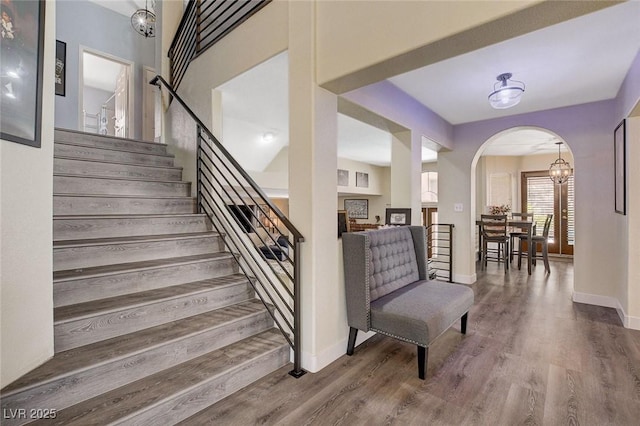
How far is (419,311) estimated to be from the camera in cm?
219

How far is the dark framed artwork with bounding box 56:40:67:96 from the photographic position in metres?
4.58

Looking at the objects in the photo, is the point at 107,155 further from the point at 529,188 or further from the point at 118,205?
the point at 529,188

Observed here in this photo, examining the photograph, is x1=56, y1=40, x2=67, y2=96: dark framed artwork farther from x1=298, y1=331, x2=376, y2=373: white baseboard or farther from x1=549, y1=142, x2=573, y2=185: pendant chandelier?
x1=549, y1=142, x2=573, y2=185: pendant chandelier

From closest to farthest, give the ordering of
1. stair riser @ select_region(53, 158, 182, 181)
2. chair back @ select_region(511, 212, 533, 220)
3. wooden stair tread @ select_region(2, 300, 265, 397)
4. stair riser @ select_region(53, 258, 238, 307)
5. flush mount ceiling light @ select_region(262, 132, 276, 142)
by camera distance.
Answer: wooden stair tread @ select_region(2, 300, 265, 397) → stair riser @ select_region(53, 258, 238, 307) → stair riser @ select_region(53, 158, 182, 181) → flush mount ceiling light @ select_region(262, 132, 276, 142) → chair back @ select_region(511, 212, 533, 220)

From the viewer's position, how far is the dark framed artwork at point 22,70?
1.31m

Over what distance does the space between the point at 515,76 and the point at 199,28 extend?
356 cm

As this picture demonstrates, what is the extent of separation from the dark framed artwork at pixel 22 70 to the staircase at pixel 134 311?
3.16 ft

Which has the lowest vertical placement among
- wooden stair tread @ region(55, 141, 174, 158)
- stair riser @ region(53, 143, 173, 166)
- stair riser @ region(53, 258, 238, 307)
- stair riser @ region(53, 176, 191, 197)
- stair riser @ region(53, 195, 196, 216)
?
stair riser @ region(53, 258, 238, 307)

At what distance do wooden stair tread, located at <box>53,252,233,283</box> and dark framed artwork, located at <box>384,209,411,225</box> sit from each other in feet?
6.24

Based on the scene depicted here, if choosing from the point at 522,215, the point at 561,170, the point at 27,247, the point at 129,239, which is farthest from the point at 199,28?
the point at 561,170

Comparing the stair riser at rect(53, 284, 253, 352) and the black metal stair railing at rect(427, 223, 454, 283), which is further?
the black metal stair railing at rect(427, 223, 454, 283)

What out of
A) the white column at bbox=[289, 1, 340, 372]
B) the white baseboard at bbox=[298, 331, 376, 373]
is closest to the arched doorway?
the white column at bbox=[289, 1, 340, 372]

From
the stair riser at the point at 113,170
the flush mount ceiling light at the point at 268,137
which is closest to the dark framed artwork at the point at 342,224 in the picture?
the stair riser at the point at 113,170

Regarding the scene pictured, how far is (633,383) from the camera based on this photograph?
2037mm
